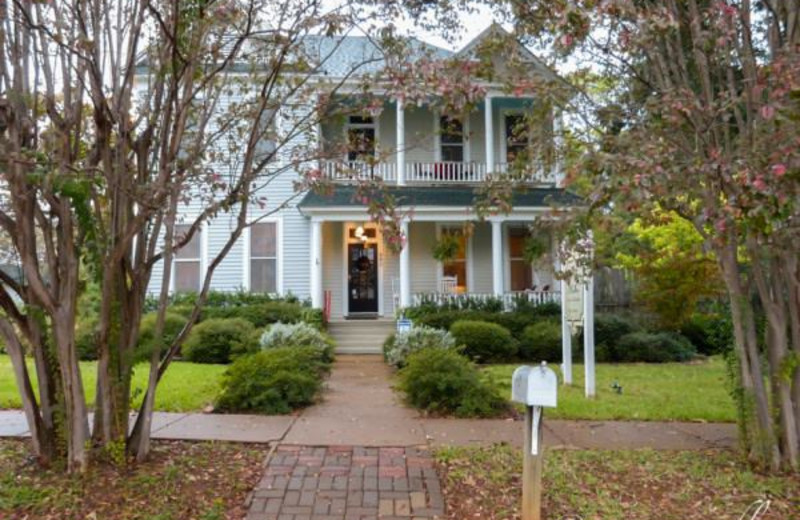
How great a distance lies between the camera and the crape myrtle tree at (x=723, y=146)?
12.1 feet

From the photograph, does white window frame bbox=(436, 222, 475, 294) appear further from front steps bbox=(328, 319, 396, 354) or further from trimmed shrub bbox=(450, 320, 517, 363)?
trimmed shrub bbox=(450, 320, 517, 363)

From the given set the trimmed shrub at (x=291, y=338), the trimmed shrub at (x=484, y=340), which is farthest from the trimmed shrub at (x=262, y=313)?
the trimmed shrub at (x=484, y=340)

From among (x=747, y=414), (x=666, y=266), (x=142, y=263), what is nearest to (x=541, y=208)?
(x=666, y=266)

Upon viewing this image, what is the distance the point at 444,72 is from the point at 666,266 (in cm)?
1176

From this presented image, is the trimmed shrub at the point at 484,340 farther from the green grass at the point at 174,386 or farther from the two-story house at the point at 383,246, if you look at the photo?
the green grass at the point at 174,386

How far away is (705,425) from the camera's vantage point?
6.94 metres

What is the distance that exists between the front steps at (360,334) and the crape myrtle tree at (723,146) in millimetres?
9294

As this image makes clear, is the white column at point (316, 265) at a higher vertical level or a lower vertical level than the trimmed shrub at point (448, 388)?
higher

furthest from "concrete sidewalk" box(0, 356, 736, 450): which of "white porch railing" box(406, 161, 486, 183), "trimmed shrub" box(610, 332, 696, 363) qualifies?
"white porch railing" box(406, 161, 486, 183)

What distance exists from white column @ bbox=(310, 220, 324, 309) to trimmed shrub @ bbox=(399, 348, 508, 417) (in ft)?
27.4

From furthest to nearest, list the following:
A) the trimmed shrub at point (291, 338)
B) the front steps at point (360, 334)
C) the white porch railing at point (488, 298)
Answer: the white porch railing at point (488, 298)
the front steps at point (360, 334)
the trimmed shrub at point (291, 338)

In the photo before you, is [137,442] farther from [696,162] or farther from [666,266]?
[666,266]

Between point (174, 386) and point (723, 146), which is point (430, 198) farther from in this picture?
point (723, 146)

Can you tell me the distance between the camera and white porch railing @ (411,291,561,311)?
1509 centimetres
